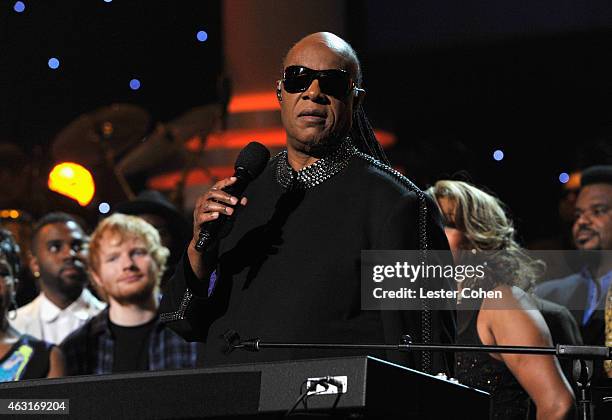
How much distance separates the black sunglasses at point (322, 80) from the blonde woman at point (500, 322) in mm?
1340

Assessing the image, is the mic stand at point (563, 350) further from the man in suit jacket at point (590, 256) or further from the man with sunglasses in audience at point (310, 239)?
the man in suit jacket at point (590, 256)

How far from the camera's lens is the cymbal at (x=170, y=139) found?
8070 millimetres

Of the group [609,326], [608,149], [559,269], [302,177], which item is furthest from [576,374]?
[608,149]

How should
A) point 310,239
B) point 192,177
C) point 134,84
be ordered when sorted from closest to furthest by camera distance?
point 310,239 → point 192,177 → point 134,84

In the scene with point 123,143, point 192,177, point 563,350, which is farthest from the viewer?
point 123,143

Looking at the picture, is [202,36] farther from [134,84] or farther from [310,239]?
[310,239]

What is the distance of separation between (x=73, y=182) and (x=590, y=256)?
3950 mm

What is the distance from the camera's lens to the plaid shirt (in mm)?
5230

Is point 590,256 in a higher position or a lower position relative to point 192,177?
lower

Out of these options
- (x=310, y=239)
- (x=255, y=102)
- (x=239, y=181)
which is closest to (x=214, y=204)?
(x=239, y=181)

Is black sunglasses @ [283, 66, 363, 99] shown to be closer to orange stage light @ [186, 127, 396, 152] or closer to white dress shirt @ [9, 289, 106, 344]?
white dress shirt @ [9, 289, 106, 344]

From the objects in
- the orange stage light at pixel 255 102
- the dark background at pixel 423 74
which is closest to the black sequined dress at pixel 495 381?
the dark background at pixel 423 74

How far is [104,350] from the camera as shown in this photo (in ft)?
17.4

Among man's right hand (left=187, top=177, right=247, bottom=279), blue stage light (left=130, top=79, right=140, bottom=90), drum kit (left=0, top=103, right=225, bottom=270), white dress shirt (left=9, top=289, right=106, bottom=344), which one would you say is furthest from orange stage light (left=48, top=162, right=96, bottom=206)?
man's right hand (left=187, top=177, right=247, bottom=279)
